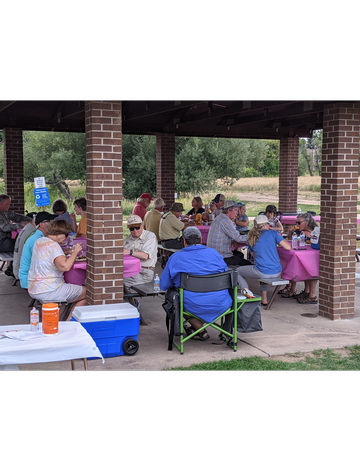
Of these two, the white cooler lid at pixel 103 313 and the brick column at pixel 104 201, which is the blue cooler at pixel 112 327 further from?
the brick column at pixel 104 201

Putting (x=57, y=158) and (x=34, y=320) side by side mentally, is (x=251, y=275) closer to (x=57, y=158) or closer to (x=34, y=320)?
(x=34, y=320)

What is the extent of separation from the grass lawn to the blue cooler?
0.62 m

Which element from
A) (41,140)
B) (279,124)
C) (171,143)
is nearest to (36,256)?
(171,143)

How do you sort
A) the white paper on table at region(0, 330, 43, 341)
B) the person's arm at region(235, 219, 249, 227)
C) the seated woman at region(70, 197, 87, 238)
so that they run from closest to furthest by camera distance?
the white paper on table at region(0, 330, 43, 341)
the seated woman at region(70, 197, 87, 238)
the person's arm at region(235, 219, 249, 227)

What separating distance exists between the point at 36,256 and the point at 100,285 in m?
0.73

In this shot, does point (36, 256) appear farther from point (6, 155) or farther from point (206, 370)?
point (6, 155)

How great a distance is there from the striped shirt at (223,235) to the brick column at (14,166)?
17.6ft

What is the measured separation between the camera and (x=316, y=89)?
3805 millimetres

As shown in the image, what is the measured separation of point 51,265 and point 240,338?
7.20 feet

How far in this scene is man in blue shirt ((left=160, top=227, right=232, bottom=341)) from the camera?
199 inches

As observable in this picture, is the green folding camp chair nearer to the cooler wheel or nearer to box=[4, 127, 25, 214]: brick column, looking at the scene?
the cooler wheel

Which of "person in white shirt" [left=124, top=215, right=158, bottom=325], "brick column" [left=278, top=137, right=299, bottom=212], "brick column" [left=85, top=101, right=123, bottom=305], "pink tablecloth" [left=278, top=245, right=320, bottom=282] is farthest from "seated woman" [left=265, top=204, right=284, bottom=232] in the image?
"brick column" [left=278, top=137, right=299, bottom=212]
